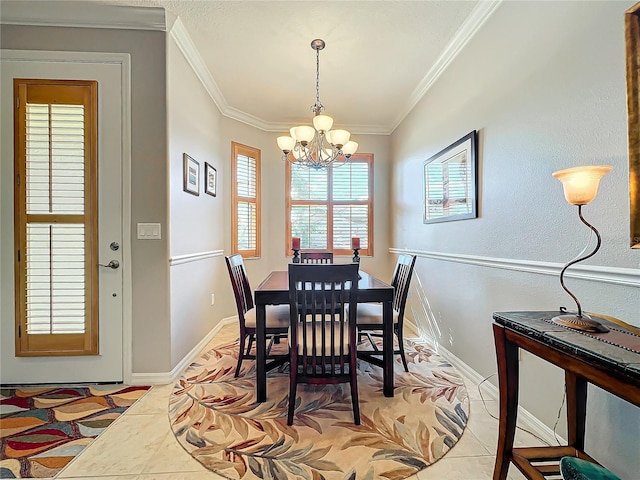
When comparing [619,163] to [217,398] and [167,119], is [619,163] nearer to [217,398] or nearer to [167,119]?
[217,398]

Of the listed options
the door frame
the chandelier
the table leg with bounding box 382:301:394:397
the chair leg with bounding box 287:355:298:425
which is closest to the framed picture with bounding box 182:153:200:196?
the door frame

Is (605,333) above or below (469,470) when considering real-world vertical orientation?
above

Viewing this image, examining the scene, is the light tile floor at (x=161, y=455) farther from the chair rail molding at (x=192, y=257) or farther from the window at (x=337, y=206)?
the window at (x=337, y=206)

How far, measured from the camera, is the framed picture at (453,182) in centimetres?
237

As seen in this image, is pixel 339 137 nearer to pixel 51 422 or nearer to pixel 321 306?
pixel 321 306

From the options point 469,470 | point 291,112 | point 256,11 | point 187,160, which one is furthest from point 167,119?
point 469,470

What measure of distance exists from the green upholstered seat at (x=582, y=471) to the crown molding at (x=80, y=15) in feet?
10.9

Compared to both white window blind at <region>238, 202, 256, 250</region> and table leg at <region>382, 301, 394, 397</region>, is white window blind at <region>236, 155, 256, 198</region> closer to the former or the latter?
white window blind at <region>238, 202, 256, 250</region>

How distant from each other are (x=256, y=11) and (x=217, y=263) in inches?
100

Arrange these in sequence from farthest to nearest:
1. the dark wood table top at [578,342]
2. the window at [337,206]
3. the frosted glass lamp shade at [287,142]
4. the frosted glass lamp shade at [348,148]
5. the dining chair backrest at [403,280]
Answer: the window at [337,206] → the frosted glass lamp shade at [348,148] → the frosted glass lamp shade at [287,142] → the dining chair backrest at [403,280] → the dark wood table top at [578,342]

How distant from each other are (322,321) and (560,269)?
4.17ft

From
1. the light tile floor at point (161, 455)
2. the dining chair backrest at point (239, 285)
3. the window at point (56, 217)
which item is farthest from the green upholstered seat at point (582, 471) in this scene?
the window at point (56, 217)

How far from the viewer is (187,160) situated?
2.75m

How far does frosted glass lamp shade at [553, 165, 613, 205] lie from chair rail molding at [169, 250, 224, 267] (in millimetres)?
2450
